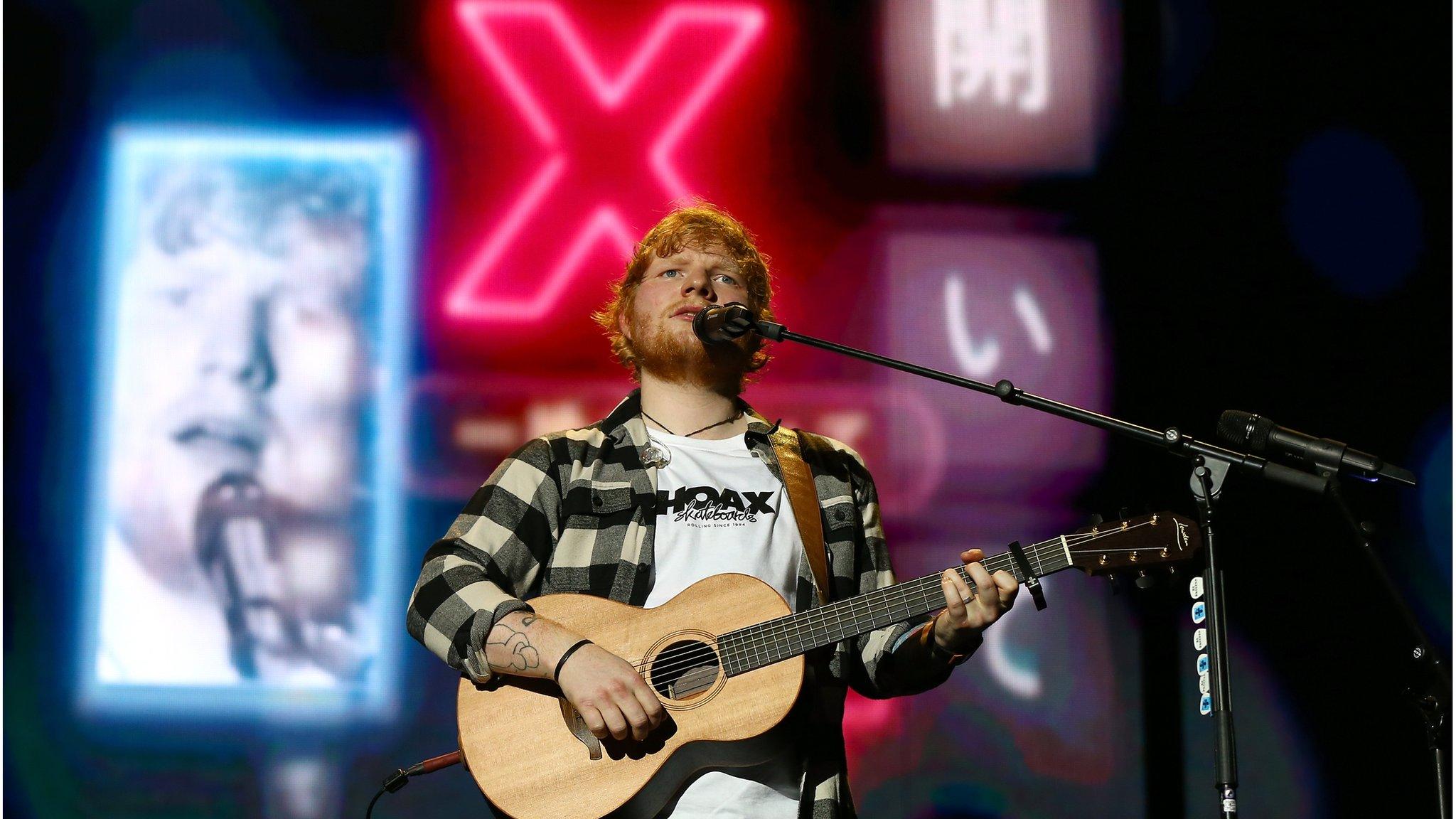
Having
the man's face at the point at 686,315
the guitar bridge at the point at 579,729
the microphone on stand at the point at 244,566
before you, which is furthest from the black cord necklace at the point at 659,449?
the microphone on stand at the point at 244,566

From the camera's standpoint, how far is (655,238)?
2.99 m

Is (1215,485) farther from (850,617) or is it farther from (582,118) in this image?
(582,118)

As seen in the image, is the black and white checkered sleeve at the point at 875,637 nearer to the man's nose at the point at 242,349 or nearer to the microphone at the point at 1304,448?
the microphone at the point at 1304,448

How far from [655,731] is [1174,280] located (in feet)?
9.95

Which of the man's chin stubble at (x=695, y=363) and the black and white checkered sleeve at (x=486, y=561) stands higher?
the man's chin stubble at (x=695, y=363)

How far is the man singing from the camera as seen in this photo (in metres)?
2.22

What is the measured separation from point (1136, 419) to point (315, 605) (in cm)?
306

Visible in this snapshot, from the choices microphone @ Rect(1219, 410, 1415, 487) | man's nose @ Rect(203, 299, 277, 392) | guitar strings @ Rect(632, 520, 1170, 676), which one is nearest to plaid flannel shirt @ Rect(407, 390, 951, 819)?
guitar strings @ Rect(632, 520, 1170, 676)

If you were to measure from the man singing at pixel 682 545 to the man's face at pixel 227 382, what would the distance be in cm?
145

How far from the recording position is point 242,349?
3932 millimetres

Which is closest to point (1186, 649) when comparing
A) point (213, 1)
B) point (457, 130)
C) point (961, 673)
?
point (961, 673)

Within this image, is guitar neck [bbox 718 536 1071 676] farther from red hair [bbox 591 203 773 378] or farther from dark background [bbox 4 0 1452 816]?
dark background [bbox 4 0 1452 816]

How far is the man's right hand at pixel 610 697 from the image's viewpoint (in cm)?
212

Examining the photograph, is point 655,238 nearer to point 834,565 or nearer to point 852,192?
point 834,565
